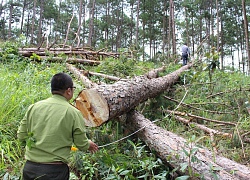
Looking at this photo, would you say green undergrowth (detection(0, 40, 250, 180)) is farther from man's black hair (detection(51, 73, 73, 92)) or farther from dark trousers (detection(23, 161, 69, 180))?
man's black hair (detection(51, 73, 73, 92))

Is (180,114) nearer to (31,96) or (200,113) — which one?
(200,113)

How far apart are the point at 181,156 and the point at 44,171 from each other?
1371 mm

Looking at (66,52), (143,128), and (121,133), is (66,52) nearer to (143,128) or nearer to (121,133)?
(121,133)

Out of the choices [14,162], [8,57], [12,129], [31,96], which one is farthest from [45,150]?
[8,57]

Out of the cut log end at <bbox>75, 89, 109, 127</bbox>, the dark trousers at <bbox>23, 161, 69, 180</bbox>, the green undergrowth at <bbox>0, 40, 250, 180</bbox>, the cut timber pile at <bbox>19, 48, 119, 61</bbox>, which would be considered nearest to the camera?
the dark trousers at <bbox>23, 161, 69, 180</bbox>

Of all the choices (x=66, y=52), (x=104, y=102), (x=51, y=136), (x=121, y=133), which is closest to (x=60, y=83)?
(x=51, y=136)

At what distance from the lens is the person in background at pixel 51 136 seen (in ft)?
6.43

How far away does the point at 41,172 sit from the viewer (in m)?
1.93

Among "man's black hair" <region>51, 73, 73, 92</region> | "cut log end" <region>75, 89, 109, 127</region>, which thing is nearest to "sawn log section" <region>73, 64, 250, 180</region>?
"cut log end" <region>75, 89, 109, 127</region>

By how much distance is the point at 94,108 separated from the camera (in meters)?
2.78

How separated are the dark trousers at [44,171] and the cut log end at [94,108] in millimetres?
819

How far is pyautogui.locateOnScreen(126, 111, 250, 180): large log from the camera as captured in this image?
2.21 m

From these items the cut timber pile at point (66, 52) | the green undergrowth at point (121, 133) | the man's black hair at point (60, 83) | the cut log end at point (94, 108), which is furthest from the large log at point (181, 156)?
the cut timber pile at point (66, 52)

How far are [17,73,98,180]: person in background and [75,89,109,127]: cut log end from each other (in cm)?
66
